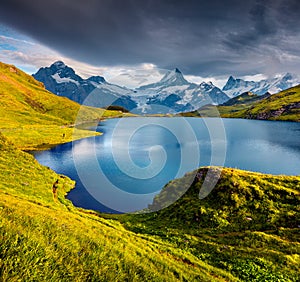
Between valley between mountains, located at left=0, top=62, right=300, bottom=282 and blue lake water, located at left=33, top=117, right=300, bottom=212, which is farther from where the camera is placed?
blue lake water, located at left=33, top=117, right=300, bottom=212

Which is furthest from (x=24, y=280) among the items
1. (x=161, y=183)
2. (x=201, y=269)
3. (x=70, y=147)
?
(x=70, y=147)

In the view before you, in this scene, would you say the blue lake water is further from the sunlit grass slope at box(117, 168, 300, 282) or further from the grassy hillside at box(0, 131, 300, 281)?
the sunlit grass slope at box(117, 168, 300, 282)

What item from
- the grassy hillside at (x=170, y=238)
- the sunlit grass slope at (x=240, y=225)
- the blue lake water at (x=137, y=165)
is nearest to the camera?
the grassy hillside at (x=170, y=238)

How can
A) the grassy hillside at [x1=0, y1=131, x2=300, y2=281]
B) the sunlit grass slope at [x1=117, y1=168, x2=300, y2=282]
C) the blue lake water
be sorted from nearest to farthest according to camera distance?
the grassy hillside at [x1=0, y1=131, x2=300, y2=281] → the sunlit grass slope at [x1=117, y1=168, x2=300, y2=282] → the blue lake water

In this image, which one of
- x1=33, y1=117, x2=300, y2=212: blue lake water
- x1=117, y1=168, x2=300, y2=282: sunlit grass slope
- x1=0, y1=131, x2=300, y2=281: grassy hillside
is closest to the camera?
x1=0, y1=131, x2=300, y2=281: grassy hillside

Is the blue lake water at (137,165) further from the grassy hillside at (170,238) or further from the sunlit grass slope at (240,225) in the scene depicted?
the sunlit grass slope at (240,225)

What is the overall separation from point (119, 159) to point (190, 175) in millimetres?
59289

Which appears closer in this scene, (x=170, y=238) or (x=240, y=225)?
(x=170, y=238)

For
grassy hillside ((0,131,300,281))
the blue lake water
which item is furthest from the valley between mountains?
the blue lake water

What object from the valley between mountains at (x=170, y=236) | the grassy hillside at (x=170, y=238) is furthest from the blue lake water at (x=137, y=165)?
the grassy hillside at (x=170, y=238)

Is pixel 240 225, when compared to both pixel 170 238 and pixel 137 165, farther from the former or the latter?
pixel 137 165

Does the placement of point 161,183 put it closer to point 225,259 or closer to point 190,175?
point 190,175

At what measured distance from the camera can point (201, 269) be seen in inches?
723

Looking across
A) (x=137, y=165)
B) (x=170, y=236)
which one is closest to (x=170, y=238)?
(x=170, y=236)
